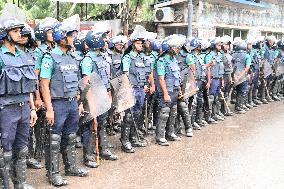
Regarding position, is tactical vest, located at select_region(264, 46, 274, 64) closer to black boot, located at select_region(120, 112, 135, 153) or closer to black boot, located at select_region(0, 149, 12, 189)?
black boot, located at select_region(120, 112, 135, 153)

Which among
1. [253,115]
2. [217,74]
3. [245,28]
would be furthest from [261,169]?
[245,28]

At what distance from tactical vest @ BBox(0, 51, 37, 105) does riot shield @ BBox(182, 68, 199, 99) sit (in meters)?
4.31

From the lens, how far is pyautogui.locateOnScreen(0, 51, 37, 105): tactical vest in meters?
4.93

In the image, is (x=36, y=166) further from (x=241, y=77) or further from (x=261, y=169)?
(x=241, y=77)

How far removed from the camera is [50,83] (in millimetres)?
5785

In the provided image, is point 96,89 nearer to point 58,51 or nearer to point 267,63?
point 58,51

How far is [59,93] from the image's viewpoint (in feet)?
18.9

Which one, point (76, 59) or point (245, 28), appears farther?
point (245, 28)

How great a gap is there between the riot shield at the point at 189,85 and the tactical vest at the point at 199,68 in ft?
1.42

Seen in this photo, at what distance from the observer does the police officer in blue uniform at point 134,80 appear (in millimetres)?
7641

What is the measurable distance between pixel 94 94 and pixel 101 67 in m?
0.54

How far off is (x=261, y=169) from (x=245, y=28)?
13112 mm

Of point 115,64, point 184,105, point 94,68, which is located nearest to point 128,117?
point 94,68

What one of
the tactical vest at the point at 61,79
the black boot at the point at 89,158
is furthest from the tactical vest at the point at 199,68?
the tactical vest at the point at 61,79
